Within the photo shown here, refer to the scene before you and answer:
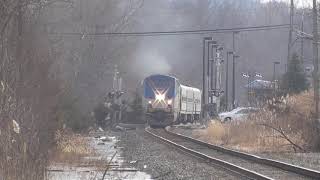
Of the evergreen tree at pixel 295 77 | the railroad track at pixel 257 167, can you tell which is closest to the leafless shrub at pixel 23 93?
the railroad track at pixel 257 167

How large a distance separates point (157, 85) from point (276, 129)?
2201cm

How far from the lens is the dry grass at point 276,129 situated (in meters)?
25.4

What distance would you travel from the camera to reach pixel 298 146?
24.9 metres

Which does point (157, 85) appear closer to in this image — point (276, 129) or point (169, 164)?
point (276, 129)

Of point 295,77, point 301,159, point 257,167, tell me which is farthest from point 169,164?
point 295,77

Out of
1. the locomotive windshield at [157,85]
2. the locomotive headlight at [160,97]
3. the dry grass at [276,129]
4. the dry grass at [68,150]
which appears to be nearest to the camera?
the dry grass at [68,150]

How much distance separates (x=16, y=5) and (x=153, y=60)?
251ft

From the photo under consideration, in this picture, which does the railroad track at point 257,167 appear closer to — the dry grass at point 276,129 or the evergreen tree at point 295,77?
the dry grass at point 276,129

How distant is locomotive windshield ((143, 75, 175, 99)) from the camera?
155ft

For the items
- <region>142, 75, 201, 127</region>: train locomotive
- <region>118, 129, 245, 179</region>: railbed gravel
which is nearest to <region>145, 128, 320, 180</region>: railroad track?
<region>118, 129, 245, 179</region>: railbed gravel

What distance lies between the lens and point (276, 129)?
26.5 meters

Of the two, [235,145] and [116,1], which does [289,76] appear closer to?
[116,1]

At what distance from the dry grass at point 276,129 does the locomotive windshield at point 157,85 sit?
1303 cm

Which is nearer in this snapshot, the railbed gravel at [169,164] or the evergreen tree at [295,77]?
the railbed gravel at [169,164]
